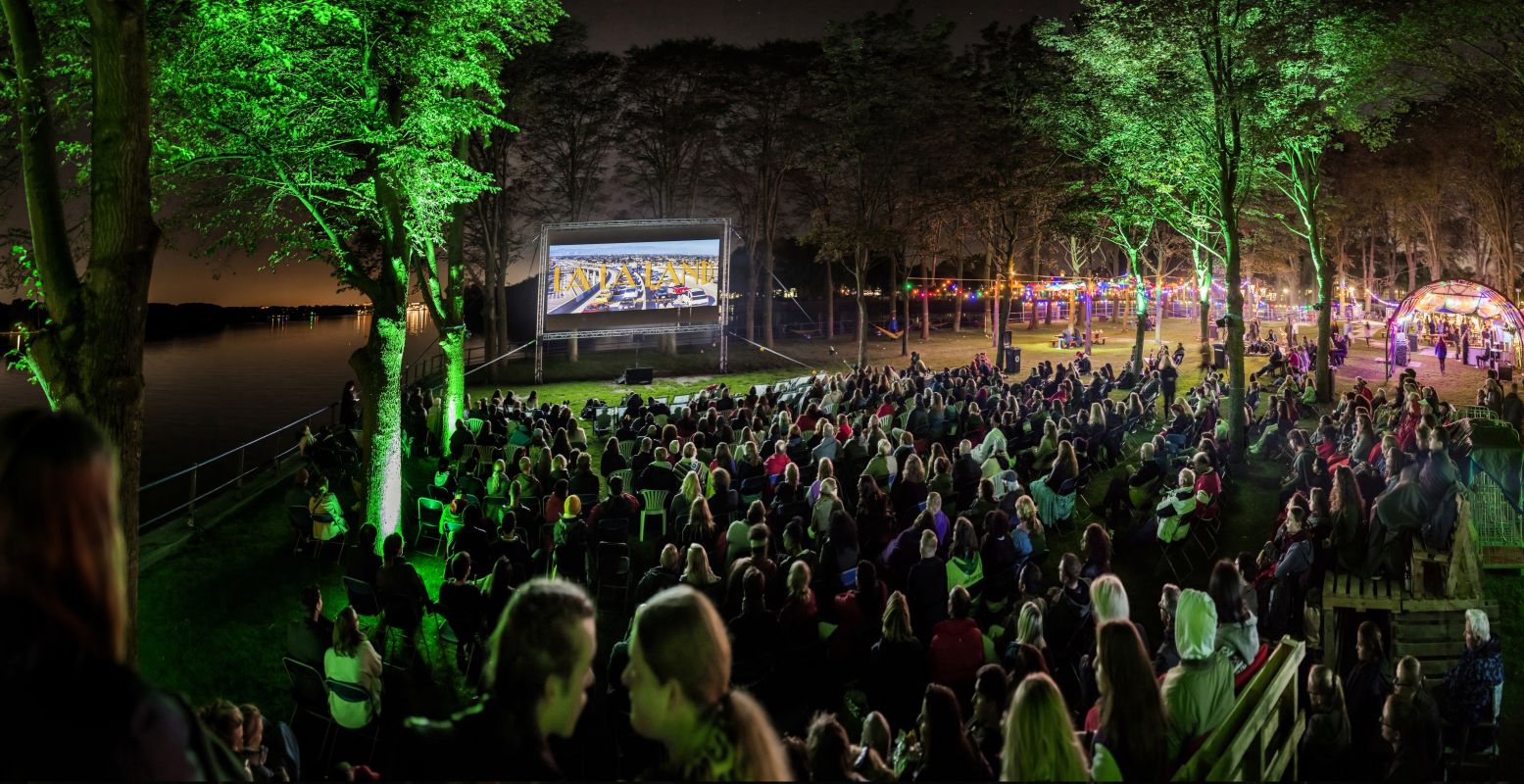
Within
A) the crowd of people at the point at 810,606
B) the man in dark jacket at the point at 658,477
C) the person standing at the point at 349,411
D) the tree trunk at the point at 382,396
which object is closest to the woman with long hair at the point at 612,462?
the crowd of people at the point at 810,606

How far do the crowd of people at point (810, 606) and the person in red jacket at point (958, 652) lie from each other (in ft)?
0.06

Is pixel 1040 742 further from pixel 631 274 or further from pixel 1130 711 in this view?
pixel 631 274

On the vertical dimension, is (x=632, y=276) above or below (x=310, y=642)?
above

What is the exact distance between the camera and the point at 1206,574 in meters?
9.39

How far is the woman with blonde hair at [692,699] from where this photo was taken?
5.83 feet

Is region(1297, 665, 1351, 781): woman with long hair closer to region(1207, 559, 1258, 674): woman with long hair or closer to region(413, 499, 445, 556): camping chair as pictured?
region(1207, 559, 1258, 674): woman with long hair

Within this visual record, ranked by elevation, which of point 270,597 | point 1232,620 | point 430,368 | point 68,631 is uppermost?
point 68,631

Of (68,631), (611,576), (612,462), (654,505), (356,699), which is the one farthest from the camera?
(612,462)

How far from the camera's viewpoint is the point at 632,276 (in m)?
26.2

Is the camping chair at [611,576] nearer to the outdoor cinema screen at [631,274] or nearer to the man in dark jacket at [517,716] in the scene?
the man in dark jacket at [517,716]

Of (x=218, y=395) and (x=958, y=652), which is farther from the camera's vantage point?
(x=218, y=395)

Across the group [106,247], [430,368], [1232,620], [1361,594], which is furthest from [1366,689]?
[430,368]

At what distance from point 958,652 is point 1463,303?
22694 millimetres

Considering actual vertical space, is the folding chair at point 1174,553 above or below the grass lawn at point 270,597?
above
